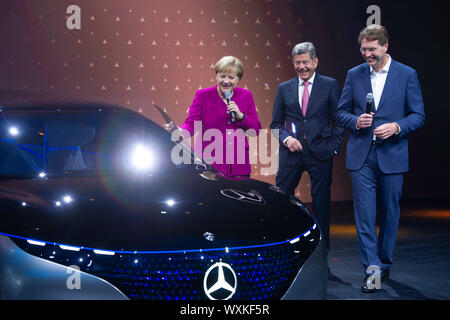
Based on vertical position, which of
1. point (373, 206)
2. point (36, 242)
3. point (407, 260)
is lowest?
point (407, 260)

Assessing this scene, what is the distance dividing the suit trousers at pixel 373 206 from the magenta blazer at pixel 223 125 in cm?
75

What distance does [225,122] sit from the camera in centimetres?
399

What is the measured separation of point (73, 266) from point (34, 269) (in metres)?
0.11

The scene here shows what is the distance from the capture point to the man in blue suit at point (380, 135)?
3.83 metres

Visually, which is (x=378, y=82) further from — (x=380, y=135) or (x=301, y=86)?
(x=301, y=86)

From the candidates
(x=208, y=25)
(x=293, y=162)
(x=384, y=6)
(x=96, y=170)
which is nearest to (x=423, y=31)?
(x=384, y=6)

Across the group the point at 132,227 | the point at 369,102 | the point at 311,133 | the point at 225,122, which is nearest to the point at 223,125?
the point at 225,122

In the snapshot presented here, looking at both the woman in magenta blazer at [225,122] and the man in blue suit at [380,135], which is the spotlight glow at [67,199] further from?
the man in blue suit at [380,135]

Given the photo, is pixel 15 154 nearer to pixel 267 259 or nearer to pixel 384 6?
pixel 267 259

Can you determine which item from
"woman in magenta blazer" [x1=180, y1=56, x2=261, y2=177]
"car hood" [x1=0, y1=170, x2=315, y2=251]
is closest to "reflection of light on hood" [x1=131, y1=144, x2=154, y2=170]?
"car hood" [x1=0, y1=170, x2=315, y2=251]

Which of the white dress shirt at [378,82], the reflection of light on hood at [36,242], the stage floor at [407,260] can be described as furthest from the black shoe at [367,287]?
the reflection of light on hood at [36,242]

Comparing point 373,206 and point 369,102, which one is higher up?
point 369,102

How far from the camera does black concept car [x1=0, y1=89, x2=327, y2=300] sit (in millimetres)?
1840

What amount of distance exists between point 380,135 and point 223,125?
1.01m
